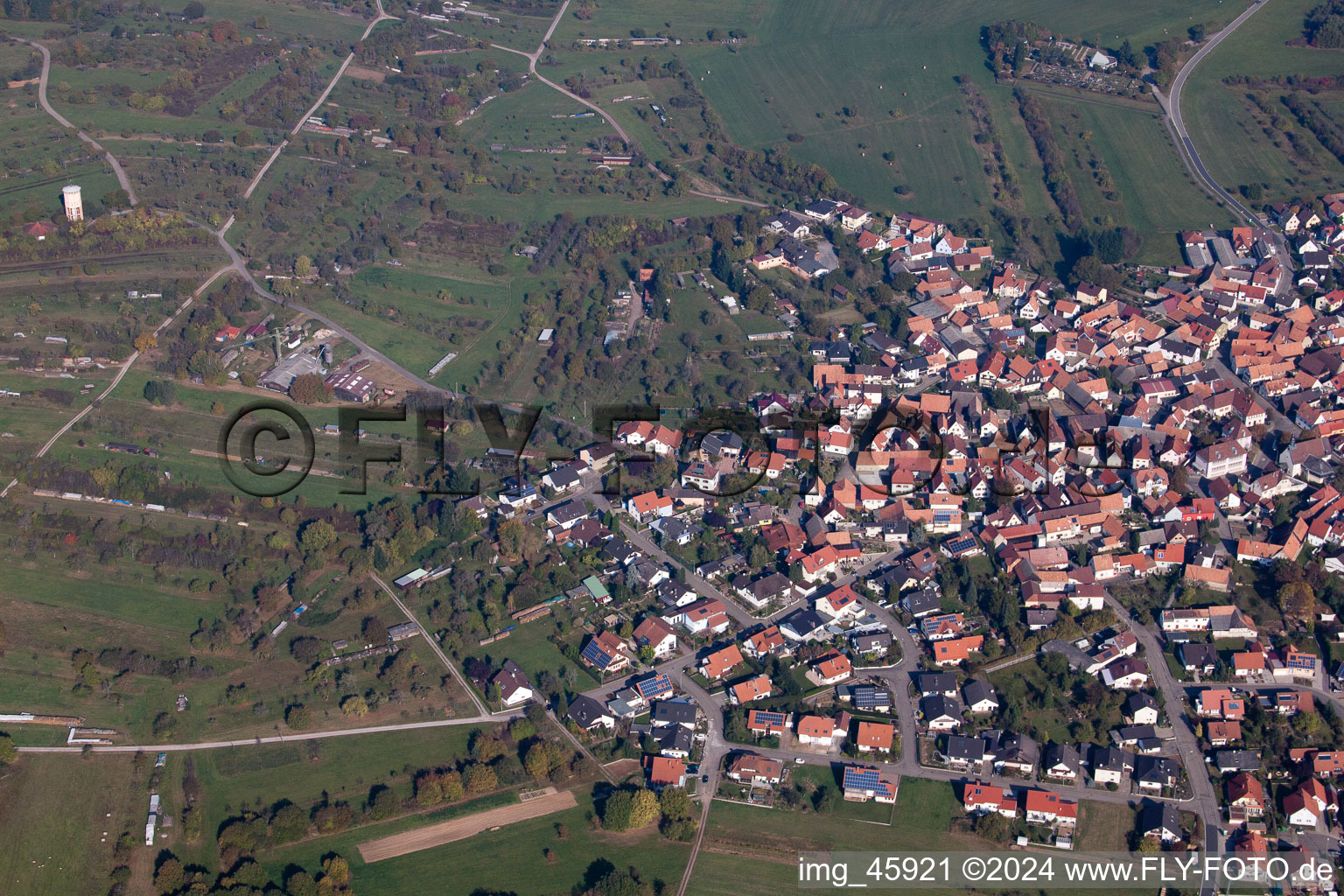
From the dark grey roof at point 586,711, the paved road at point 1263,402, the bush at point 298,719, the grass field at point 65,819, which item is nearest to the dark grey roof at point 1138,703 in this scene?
the dark grey roof at point 586,711

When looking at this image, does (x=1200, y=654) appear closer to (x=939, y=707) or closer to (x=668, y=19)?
(x=939, y=707)

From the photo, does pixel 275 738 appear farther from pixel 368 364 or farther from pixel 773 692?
pixel 368 364

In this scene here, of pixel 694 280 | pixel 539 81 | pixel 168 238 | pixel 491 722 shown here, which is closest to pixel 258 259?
pixel 168 238

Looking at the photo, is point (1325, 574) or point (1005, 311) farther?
point (1005, 311)

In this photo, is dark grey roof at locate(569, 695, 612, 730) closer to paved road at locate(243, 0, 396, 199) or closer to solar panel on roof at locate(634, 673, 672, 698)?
solar panel on roof at locate(634, 673, 672, 698)

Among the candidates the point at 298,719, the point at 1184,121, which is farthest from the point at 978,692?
the point at 1184,121
